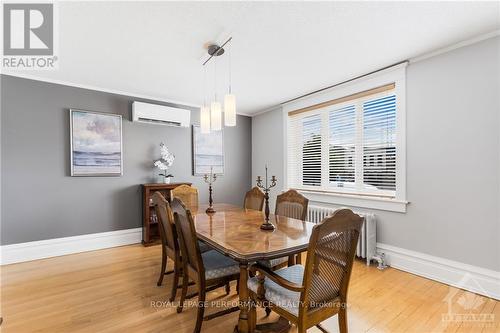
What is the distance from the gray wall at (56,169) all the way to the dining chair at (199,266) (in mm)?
2337

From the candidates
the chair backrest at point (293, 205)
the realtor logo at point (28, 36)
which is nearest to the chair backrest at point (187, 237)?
the chair backrest at point (293, 205)

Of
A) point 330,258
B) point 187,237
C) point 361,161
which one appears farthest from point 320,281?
point 361,161

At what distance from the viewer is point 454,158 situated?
2.38 meters

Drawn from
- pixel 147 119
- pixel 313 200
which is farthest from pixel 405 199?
pixel 147 119

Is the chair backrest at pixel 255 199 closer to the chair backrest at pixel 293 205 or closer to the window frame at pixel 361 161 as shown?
the chair backrest at pixel 293 205

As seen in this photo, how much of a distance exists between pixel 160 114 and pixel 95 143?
1.04m

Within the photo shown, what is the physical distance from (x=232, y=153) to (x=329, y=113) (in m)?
2.15

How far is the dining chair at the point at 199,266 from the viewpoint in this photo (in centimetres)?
169

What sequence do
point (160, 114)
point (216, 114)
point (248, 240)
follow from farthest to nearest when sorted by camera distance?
point (160, 114)
point (216, 114)
point (248, 240)

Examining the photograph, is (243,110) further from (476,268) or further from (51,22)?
(476,268)

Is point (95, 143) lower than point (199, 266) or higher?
higher

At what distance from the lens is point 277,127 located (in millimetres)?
4625

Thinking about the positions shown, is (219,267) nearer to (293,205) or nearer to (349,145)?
(293,205)

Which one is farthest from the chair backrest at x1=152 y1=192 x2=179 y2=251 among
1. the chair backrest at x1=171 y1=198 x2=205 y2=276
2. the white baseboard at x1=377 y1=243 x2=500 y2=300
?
the white baseboard at x1=377 y1=243 x2=500 y2=300
